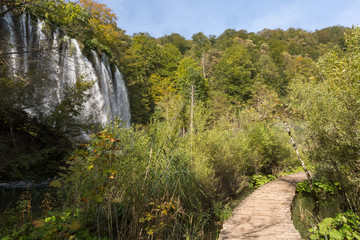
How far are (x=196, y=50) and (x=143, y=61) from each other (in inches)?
834

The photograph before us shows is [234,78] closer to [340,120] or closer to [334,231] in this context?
[340,120]

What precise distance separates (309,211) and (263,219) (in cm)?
206

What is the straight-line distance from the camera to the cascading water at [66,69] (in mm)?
10914

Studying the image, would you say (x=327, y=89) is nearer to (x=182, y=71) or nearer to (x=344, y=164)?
(x=344, y=164)

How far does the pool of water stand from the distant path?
40cm

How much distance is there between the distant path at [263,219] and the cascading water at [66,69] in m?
7.01

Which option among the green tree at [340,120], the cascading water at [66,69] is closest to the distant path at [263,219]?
the green tree at [340,120]

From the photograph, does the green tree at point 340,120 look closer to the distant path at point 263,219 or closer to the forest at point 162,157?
the forest at point 162,157

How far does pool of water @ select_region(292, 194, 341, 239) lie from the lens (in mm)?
5133

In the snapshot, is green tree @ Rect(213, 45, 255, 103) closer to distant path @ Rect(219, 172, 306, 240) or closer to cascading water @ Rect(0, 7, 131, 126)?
cascading water @ Rect(0, 7, 131, 126)

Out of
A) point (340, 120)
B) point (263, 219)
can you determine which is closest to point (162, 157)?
point (263, 219)

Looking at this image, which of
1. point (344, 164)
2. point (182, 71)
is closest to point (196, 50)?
point (182, 71)

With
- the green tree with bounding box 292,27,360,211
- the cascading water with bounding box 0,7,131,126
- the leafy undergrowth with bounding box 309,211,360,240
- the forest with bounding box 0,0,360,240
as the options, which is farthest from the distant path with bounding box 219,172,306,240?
the cascading water with bounding box 0,7,131,126

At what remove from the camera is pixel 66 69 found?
46.9 feet
